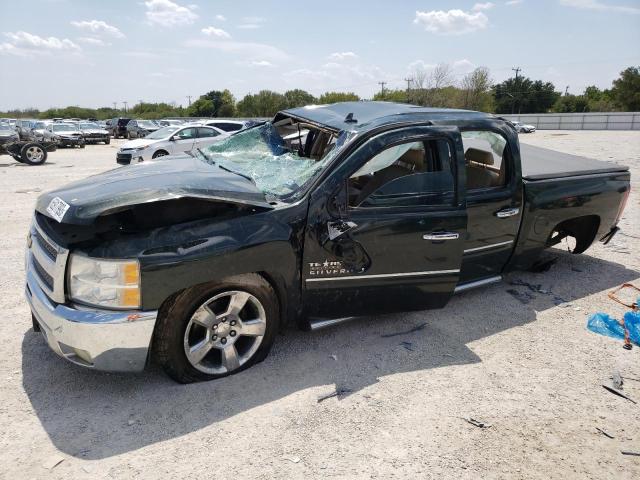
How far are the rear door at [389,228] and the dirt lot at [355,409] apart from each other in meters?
0.45

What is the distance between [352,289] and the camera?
335 centimetres

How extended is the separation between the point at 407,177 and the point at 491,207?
3.31 ft

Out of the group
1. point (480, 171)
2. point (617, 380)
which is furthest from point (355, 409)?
point (480, 171)

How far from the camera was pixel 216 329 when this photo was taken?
9.80ft

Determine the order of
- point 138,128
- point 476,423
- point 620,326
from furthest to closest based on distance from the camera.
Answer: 1. point 138,128
2. point 620,326
3. point 476,423

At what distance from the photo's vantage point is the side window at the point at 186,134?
617 inches

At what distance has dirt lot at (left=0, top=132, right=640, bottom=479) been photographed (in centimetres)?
242

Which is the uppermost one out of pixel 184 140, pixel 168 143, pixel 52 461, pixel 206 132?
pixel 206 132

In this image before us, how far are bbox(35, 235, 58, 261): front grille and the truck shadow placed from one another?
2.80 feet

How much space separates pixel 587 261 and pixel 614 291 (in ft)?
3.36

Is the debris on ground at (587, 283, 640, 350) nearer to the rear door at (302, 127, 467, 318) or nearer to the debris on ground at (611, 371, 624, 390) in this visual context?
the debris on ground at (611, 371, 624, 390)

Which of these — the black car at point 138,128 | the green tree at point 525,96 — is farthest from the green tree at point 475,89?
the black car at point 138,128

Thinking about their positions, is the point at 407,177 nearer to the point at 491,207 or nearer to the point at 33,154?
the point at 491,207

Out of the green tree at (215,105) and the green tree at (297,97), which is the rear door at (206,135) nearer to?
the green tree at (297,97)
